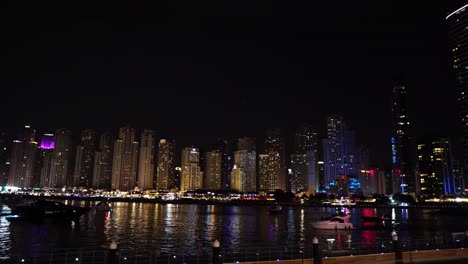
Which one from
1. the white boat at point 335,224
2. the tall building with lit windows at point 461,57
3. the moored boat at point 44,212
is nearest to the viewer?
the white boat at point 335,224

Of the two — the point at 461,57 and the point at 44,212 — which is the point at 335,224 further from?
the point at 461,57

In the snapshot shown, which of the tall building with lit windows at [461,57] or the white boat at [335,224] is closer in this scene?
the white boat at [335,224]

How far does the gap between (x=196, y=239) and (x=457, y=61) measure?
16420cm

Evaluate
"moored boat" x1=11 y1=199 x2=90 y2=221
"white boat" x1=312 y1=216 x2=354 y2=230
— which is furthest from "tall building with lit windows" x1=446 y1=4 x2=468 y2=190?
"moored boat" x1=11 y1=199 x2=90 y2=221

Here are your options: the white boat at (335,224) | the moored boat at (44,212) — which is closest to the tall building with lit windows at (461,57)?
the white boat at (335,224)

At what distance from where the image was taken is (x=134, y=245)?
3947 centimetres

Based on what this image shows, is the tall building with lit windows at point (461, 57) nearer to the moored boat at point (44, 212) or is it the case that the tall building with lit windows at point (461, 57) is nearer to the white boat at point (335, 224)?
the white boat at point (335, 224)

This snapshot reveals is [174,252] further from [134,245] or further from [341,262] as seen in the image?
[341,262]

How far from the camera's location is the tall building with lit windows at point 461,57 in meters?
165

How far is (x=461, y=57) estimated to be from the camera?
16862 cm

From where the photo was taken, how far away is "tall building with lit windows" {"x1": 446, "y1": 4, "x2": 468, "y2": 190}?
165 metres

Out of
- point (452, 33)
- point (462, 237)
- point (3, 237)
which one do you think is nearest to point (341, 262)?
point (462, 237)

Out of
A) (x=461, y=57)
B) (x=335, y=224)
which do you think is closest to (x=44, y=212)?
(x=335, y=224)

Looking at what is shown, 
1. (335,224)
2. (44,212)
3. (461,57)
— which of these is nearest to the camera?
(335,224)
